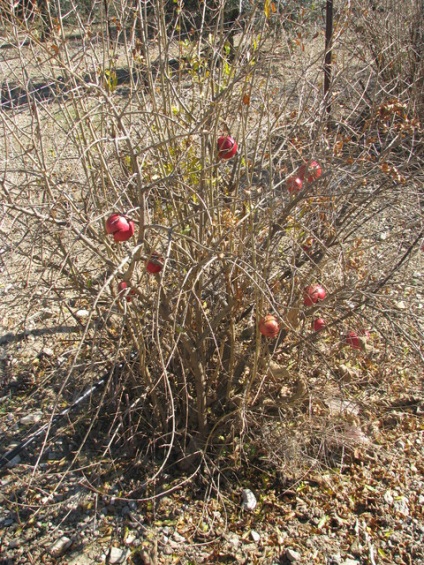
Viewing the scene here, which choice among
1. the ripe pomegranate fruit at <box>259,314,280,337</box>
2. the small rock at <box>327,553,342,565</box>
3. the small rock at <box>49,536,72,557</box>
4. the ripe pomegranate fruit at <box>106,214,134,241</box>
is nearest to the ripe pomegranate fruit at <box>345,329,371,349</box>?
the ripe pomegranate fruit at <box>259,314,280,337</box>

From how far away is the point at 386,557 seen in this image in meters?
2.36

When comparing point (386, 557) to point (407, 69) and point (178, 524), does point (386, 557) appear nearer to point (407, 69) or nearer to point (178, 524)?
point (178, 524)

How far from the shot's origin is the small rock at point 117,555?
2309 millimetres

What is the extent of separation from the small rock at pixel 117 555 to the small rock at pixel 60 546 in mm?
189

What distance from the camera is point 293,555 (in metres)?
2.31

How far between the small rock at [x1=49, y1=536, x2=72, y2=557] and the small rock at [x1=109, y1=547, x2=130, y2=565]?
0.19 m

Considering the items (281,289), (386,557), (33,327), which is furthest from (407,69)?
(386,557)

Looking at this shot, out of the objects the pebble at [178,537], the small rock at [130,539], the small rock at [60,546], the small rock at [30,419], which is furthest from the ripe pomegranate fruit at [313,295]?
the small rock at [30,419]

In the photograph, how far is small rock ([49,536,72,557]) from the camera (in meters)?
2.34

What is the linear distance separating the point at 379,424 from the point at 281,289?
94 cm

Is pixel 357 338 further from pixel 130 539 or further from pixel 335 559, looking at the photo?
pixel 130 539

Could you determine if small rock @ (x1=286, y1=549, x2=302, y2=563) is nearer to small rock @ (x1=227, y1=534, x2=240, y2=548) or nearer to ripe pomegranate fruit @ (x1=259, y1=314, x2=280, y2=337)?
small rock @ (x1=227, y1=534, x2=240, y2=548)

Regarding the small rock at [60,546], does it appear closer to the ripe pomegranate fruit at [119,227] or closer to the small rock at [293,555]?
the small rock at [293,555]

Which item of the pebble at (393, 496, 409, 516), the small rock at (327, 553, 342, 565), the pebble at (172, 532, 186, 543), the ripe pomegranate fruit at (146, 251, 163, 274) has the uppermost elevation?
the ripe pomegranate fruit at (146, 251, 163, 274)
